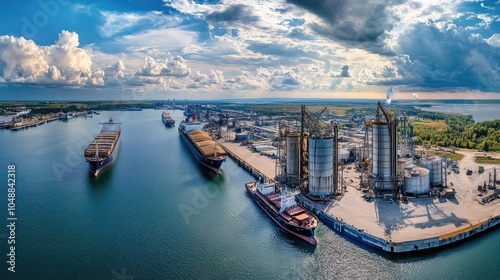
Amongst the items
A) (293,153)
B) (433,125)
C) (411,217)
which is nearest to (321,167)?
(293,153)

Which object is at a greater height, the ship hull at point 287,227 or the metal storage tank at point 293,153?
the metal storage tank at point 293,153

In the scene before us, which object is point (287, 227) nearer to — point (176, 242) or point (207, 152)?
point (176, 242)

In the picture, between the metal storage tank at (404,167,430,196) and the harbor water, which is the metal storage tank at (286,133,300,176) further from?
the metal storage tank at (404,167,430,196)

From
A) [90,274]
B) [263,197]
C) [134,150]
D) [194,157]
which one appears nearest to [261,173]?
[263,197]

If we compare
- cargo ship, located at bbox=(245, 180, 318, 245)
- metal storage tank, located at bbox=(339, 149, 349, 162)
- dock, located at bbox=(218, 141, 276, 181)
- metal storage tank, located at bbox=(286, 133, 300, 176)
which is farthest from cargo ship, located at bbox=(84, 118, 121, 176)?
metal storage tank, located at bbox=(339, 149, 349, 162)

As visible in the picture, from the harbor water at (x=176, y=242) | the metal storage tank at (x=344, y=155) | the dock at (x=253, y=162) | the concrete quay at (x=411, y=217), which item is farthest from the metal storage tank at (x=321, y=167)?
the metal storage tank at (x=344, y=155)

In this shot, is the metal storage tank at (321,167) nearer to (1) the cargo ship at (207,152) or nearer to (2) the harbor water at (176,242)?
(2) the harbor water at (176,242)
